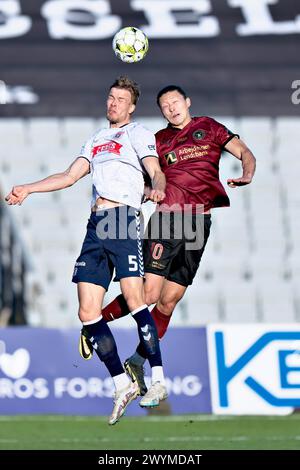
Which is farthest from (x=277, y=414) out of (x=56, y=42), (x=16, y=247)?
(x=56, y=42)

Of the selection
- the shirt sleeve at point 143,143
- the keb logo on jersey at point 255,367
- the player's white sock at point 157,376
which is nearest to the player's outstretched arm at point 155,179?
the shirt sleeve at point 143,143

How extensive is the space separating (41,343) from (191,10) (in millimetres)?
8003

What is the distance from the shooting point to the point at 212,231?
1986 cm

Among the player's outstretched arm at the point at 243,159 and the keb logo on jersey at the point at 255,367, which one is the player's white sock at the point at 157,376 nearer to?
the player's outstretched arm at the point at 243,159

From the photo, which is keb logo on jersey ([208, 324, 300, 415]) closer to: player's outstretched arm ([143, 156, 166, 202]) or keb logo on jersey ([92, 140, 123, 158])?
keb logo on jersey ([92, 140, 123, 158])

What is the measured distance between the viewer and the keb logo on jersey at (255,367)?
48.9 ft

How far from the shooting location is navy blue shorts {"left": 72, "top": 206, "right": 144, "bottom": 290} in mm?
8492

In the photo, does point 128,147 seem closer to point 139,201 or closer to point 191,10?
point 139,201

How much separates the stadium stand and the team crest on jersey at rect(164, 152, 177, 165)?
9.88 metres

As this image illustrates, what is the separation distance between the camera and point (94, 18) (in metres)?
20.6

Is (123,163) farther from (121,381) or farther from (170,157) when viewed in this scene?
(121,381)

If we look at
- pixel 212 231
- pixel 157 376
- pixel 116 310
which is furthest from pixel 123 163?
pixel 212 231

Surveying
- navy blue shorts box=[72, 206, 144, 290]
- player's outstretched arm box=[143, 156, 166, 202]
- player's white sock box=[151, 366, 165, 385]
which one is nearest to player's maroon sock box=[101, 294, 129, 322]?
navy blue shorts box=[72, 206, 144, 290]

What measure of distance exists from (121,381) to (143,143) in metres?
1.82
